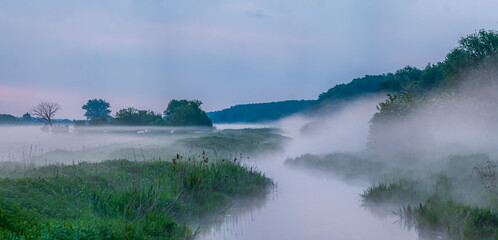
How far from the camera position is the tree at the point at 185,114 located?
271ft

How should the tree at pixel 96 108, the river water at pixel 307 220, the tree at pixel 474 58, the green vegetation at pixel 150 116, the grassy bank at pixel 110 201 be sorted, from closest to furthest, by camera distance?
the grassy bank at pixel 110 201, the river water at pixel 307 220, the tree at pixel 474 58, the green vegetation at pixel 150 116, the tree at pixel 96 108

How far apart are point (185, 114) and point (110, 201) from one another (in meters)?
71.9

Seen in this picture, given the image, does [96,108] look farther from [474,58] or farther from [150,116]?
[474,58]

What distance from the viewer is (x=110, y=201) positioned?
11.7 m

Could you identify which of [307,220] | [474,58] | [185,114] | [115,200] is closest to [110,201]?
[115,200]

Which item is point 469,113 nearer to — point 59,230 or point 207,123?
point 59,230

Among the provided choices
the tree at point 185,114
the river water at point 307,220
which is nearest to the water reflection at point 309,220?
the river water at point 307,220

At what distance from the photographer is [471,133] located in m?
31.9

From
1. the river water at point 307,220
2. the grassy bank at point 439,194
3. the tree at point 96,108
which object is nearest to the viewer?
the grassy bank at point 439,194

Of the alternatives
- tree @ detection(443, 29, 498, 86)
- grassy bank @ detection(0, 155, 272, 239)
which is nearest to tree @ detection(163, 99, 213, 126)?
tree @ detection(443, 29, 498, 86)

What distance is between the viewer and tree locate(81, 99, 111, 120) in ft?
266

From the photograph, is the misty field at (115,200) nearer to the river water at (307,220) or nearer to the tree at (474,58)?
the river water at (307,220)

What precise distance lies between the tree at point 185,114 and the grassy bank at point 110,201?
209 ft

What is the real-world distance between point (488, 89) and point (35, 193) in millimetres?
46823
